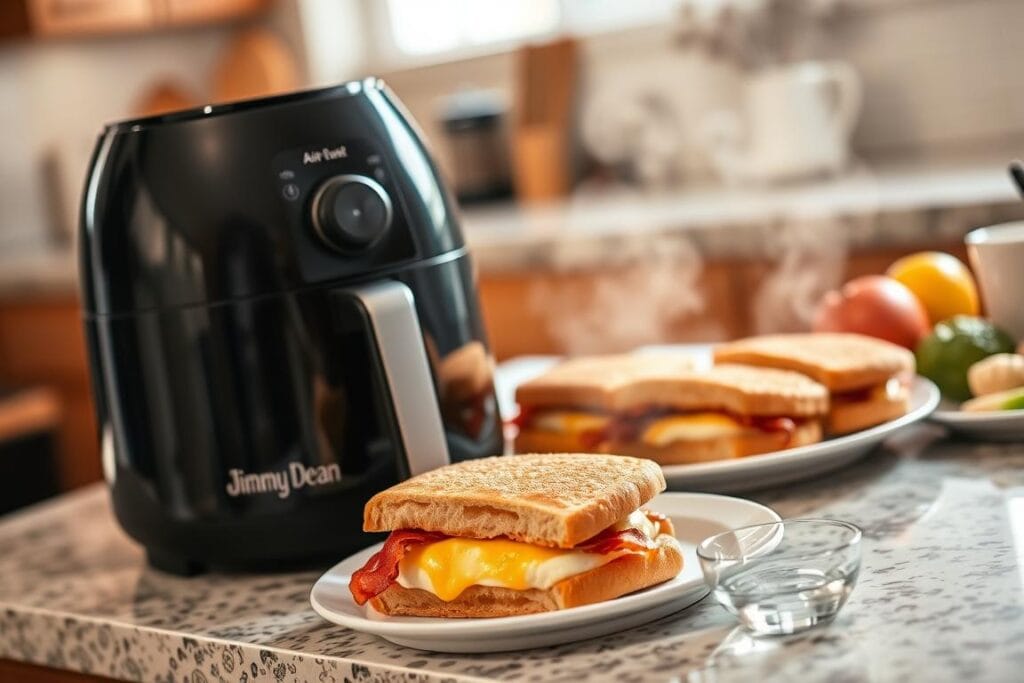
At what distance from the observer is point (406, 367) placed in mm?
871

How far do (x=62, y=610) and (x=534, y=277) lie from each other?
1.55 metres

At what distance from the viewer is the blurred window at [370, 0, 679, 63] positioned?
3078 millimetres

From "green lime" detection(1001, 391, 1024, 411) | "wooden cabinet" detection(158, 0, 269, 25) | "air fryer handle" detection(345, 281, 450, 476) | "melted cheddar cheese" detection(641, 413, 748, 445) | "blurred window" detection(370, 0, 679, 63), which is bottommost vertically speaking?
"green lime" detection(1001, 391, 1024, 411)

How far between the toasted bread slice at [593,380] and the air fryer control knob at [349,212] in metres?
0.21

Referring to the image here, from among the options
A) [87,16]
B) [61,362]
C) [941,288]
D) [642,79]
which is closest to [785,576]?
[941,288]

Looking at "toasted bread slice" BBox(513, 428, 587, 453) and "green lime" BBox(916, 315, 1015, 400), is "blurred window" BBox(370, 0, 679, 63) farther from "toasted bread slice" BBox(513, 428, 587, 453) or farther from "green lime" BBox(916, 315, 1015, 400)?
"toasted bread slice" BBox(513, 428, 587, 453)

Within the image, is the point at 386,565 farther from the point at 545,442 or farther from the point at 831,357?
the point at 831,357

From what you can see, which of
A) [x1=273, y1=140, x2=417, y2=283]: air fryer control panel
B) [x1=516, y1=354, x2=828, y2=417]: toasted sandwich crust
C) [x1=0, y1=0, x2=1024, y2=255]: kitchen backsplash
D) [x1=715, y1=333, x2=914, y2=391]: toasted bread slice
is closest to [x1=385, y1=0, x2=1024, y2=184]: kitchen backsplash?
[x1=0, y1=0, x2=1024, y2=255]: kitchen backsplash

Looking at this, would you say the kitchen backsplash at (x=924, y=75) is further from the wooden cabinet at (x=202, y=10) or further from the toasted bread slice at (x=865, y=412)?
the toasted bread slice at (x=865, y=412)

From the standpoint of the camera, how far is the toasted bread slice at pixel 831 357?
0.98 m

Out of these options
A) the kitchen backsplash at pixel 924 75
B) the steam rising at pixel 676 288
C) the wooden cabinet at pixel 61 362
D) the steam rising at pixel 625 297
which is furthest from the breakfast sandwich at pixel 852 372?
the wooden cabinet at pixel 61 362

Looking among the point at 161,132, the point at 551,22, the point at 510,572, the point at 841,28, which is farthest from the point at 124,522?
the point at 551,22

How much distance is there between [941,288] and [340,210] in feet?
2.01

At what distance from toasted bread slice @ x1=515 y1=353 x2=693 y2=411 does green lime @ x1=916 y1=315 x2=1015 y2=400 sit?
0.20m
